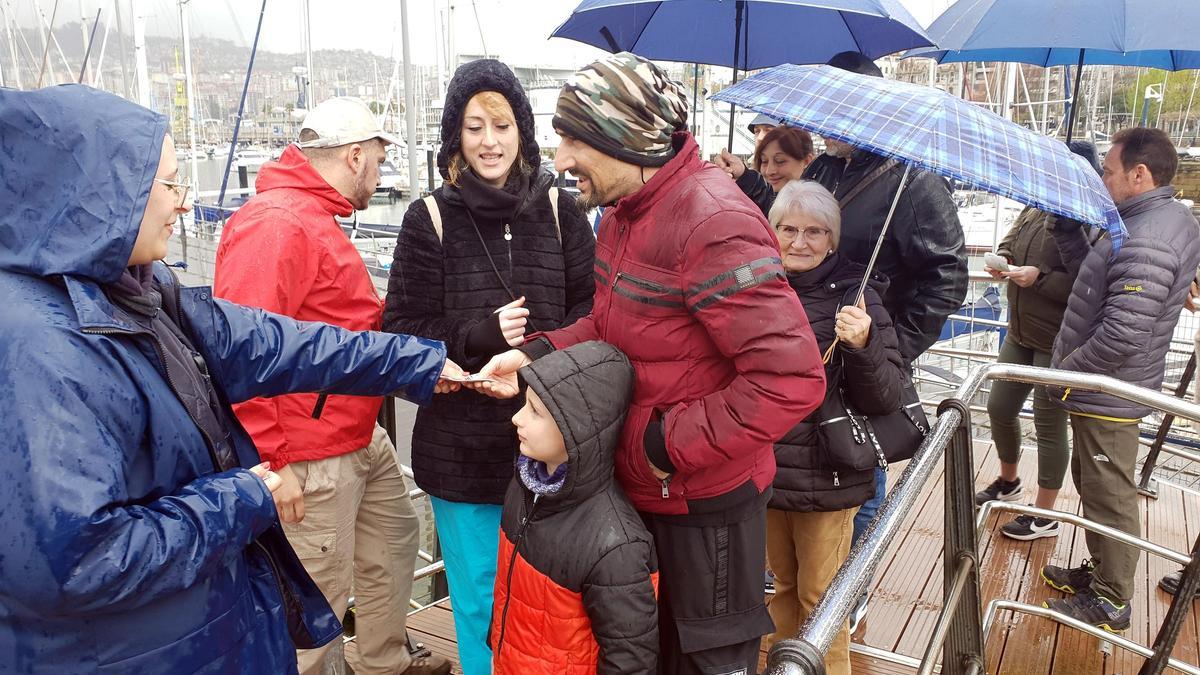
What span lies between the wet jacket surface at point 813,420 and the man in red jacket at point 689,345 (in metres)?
0.52

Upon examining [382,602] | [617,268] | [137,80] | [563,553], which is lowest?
[382,602]

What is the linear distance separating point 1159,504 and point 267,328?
15.7 ft

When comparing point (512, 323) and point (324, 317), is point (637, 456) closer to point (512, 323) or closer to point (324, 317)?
point (512, 323)

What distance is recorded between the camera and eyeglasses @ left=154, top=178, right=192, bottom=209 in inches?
59.7

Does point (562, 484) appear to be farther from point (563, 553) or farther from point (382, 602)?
point (382, 602)

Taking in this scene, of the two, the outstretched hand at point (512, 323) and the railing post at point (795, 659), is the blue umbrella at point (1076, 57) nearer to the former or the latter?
the outstretched hand at point (512, 323)

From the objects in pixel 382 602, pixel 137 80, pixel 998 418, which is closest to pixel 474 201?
pixel 382 602

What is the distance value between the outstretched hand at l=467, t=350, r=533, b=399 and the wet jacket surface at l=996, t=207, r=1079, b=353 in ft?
9.52

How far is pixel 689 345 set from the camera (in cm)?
182

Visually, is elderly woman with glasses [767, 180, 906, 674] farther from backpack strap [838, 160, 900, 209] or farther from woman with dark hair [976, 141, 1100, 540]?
woman with dark hair [976, 141, 1100, 540]

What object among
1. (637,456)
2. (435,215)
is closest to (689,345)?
(637,456)

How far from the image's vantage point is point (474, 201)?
246 centimetres

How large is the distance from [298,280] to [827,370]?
1.60 m

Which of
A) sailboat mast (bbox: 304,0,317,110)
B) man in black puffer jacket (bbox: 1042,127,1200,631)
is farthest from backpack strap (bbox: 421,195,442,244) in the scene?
sailboat mast (bbox: 304,0,317,110)
